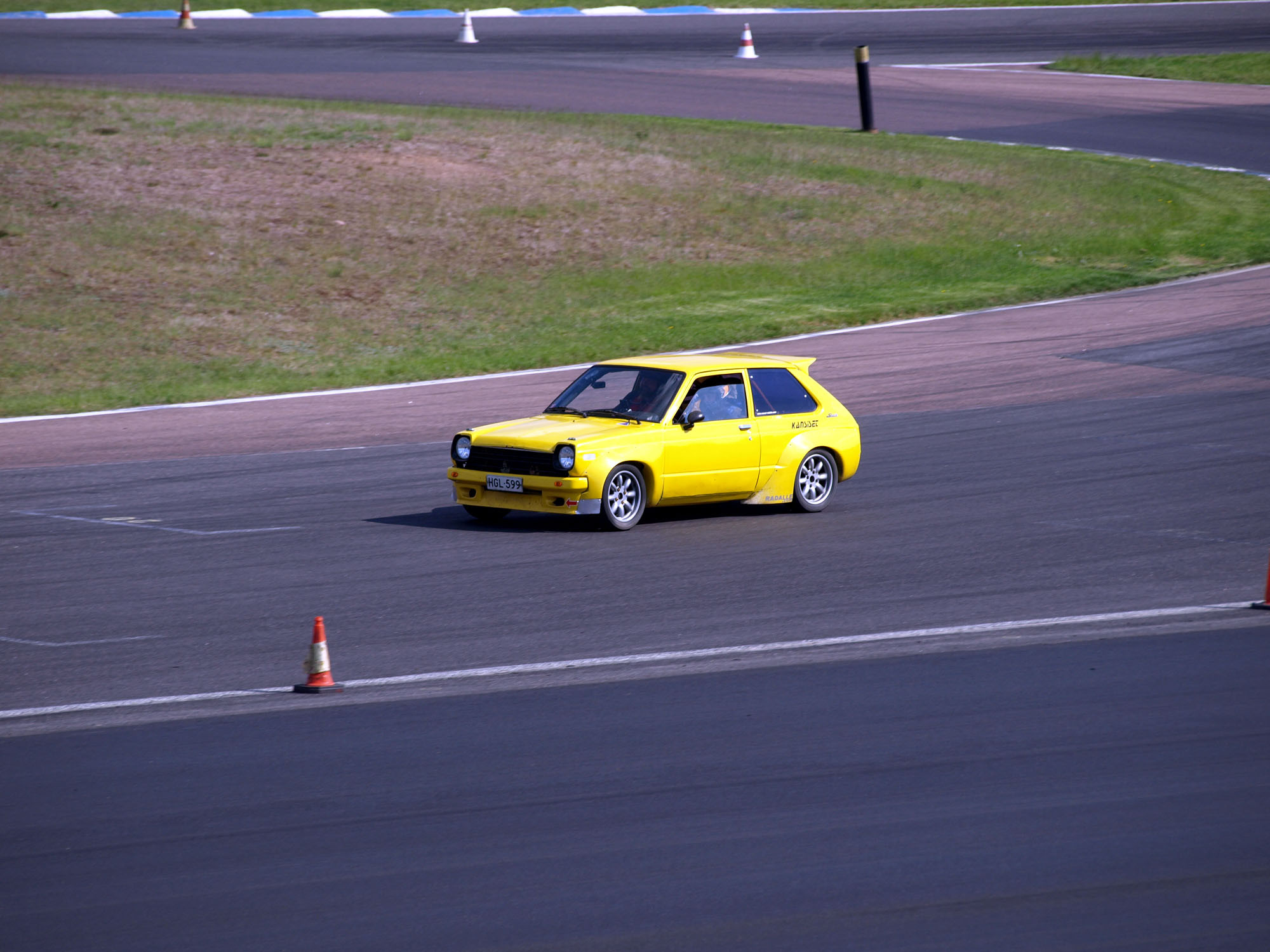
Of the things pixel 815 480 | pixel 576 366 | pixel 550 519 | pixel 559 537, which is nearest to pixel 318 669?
pixel 559 537

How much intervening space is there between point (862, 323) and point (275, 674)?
17.6m

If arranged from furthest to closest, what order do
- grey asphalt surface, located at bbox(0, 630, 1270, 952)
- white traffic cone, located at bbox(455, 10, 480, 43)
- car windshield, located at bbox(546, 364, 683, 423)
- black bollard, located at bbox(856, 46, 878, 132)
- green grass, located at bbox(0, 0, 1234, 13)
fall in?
green grass, located at bbox(0, 0, 1234, 13), white traffic cone, located at bbox(455, 10, 480, 43), black bollard, located at bbox(856, 46, 878, 132), car windshield, located at bbox(546, 364, 683, 423), grey asphalt surface, located at bbox(0, 630, 1270, 952)

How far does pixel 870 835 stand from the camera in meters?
6.22

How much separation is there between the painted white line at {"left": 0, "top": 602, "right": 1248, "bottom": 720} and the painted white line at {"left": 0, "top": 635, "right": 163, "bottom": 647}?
128 cm

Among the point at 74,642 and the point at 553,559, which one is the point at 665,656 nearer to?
the point at 553,559

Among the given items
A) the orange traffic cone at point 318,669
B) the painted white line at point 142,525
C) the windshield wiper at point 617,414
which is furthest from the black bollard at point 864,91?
the orange traffic cone at point 318,669

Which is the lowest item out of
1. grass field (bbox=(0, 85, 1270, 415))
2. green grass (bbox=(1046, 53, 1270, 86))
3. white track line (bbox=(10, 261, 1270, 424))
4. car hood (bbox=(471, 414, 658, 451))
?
car hood (bbox=(471, 414, 658, 451))

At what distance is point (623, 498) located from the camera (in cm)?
1308

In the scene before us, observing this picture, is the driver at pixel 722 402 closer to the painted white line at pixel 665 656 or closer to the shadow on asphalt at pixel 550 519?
the shadow on asphalt at pixel 550 519

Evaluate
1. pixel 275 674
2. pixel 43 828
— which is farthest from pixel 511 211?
pixel 43 828

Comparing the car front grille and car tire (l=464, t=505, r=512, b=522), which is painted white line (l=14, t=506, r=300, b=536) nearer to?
car tire (l=464, t=505, r=512, b=522)

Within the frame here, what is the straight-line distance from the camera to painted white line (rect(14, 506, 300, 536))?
13.0 meters

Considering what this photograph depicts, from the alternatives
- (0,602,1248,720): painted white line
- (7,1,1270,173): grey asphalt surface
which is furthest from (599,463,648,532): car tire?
(7,1,1270,173): grey asphalt surface

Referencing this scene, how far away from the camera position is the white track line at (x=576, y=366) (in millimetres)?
19672
